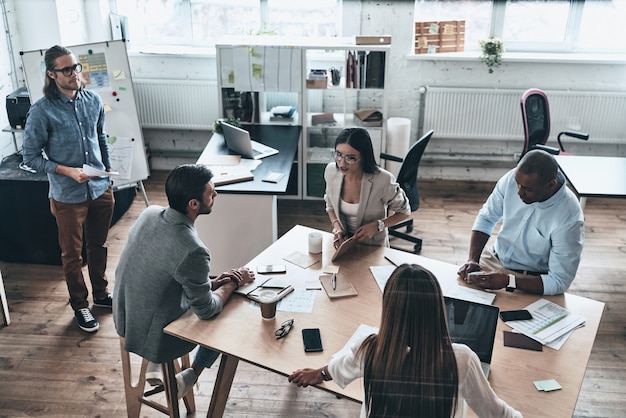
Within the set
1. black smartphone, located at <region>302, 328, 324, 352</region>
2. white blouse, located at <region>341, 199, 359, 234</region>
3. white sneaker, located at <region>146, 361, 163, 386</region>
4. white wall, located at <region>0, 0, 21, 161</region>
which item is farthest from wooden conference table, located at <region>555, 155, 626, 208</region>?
white wall, located at <region>0, 0, 21, 161</region>

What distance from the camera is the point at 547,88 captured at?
17.7 feet

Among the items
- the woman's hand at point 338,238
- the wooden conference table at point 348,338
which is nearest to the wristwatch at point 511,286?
the wooden conference table at point 348,338

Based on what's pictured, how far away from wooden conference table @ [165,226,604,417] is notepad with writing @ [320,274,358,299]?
0.07 ft

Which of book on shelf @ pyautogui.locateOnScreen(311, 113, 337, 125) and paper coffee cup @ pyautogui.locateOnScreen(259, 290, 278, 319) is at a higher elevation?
book on shelf @ pyautogui.locateOnScreen(311, 113, 337, 125)

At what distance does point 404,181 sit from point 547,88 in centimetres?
225

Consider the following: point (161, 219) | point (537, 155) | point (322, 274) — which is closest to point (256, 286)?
point (322, 274)

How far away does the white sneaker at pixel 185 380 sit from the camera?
2.51 meters

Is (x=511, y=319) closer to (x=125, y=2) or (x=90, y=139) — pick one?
(x=90, y=139)

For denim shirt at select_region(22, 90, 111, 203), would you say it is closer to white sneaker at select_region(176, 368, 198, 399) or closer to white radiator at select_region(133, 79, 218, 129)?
white sneaker at select_region(176, 368, 198, 399)

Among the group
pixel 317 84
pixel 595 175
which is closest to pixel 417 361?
pixel 595 175

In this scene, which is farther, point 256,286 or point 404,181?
point 404,181

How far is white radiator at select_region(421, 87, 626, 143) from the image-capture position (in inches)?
209

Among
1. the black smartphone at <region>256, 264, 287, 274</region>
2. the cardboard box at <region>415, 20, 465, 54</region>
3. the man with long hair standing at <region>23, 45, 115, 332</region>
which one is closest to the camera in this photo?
the black smartphone at <region>256, 264, 287, 274</region>

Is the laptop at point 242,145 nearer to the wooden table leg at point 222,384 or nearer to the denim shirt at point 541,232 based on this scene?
the denim shirt at point 541,232
